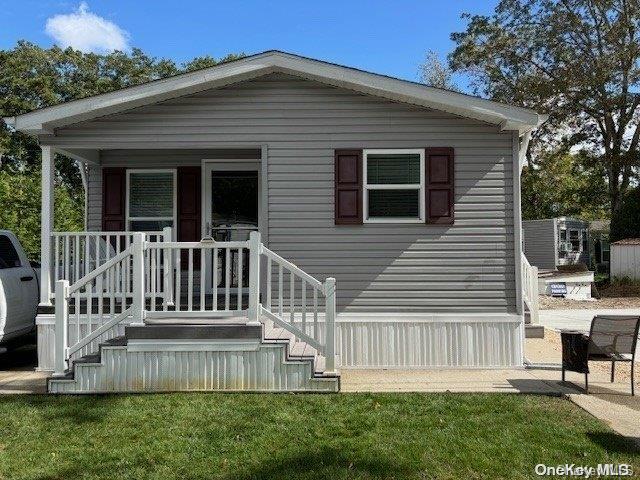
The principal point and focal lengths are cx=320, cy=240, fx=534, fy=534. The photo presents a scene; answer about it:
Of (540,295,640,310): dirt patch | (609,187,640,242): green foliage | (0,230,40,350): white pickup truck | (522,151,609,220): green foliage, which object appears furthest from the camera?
(522,151,609,220): green foliage

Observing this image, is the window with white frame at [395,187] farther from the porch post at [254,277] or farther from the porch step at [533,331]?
the porch step at [533,331]

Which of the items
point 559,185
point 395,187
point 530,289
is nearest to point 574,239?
point 559,185

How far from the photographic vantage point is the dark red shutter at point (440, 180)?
7230mm

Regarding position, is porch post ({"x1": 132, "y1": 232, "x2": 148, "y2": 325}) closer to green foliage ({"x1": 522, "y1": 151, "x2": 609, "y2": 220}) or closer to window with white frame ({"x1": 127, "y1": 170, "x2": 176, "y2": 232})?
window with white frame ({"x1": 127, "y1": 170, "x2": 176, "y2": 232})

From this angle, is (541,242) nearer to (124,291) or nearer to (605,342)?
(605,342)

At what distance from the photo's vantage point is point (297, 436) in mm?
4387

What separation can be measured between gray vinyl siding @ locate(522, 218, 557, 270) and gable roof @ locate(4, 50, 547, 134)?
2289cm

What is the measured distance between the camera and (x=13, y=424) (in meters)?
4.72

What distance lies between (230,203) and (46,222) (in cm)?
267

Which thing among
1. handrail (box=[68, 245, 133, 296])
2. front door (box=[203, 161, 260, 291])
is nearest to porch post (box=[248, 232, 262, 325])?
handrail (box=[68, 245, 133, 296])

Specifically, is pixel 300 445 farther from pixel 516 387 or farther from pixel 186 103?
pixel 186 103

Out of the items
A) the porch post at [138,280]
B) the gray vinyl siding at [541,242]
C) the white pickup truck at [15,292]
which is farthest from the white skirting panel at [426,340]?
the gray vinyl siding at [541,242]

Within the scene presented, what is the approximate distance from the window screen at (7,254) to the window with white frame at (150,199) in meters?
1.70

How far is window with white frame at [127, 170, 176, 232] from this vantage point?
8625 mm
